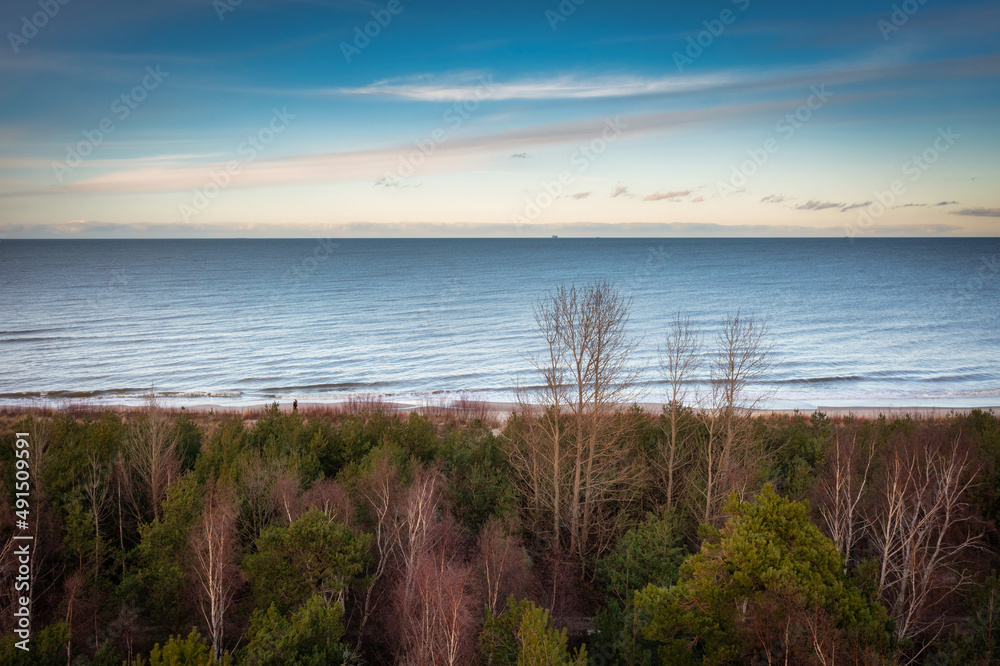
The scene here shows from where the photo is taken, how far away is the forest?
11586mm

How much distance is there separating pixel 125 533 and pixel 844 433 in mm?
29002

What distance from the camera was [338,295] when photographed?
107438 mm

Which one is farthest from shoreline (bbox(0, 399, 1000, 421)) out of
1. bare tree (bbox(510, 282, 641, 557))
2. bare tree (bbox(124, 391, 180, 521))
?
bare tree (bbox(124, 391, 180, 521))

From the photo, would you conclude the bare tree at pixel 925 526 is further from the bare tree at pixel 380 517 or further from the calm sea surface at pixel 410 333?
the calm sea surface at pixel 410 333

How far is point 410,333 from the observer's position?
7069 centimetres

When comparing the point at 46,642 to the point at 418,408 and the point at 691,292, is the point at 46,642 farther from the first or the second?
the point at 691,292

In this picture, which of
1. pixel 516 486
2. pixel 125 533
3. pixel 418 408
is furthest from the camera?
Result: pixel 418 408

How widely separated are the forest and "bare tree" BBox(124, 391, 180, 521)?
0.40 ft

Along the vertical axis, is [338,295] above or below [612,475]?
above

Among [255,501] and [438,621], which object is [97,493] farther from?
[438,621]

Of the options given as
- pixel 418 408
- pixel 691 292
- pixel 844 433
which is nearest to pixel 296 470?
pixel 418 408

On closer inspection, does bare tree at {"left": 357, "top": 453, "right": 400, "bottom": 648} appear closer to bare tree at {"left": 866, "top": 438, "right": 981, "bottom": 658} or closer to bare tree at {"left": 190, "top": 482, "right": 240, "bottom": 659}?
bare tree at {"left": 190, "top": 482, "right": 240, "bottom": 659}

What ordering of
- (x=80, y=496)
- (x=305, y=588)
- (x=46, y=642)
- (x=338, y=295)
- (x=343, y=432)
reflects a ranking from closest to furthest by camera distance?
1. (x=46, y=642)
2. (x=305, y=588)
3. (x=80, y=496)
4. (x=343, y=432)
5. (x=338, y=295)

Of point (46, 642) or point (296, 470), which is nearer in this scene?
point (46, 642)
